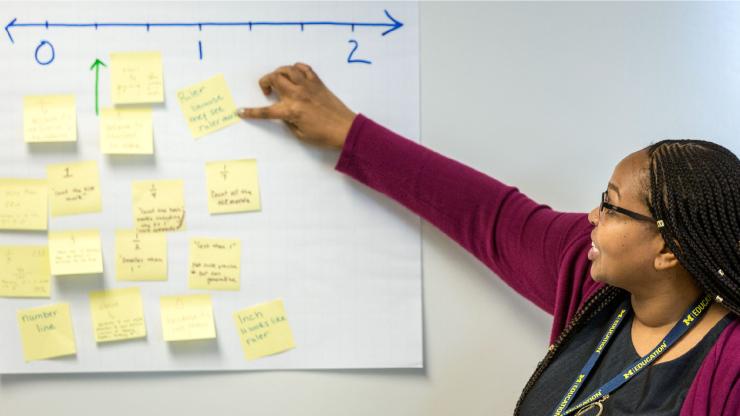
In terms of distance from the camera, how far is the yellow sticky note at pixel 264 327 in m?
1.39

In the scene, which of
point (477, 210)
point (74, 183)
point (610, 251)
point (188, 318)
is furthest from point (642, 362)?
point (74, 183)

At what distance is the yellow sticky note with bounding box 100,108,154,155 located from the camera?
1.36 metres

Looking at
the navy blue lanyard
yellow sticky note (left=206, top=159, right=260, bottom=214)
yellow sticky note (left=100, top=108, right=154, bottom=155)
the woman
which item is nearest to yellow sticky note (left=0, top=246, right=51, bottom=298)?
yellow sticky note (left=100, top=108, right=154, bottom=155)

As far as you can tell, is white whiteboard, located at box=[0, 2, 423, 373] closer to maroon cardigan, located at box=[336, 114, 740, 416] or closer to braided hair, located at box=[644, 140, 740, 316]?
maroon cardigan, located at box=[336, 114, 740, 416]

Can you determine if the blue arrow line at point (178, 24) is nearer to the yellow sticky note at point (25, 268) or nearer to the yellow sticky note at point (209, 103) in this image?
the yellow sticky note at point (209, 103)

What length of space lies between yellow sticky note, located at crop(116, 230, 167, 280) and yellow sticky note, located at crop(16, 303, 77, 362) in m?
0.15

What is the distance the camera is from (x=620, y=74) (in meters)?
1.41

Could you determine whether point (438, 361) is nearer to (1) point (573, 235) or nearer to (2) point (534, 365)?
(2) point (534, 365)

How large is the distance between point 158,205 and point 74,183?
17 centimetres

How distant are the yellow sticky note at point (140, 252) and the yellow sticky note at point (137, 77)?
0.27 m

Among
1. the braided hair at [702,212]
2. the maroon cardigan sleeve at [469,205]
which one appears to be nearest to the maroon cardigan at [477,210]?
the maroon cardigan sleeve at [469,205]

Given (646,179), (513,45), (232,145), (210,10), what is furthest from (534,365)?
(210,10)

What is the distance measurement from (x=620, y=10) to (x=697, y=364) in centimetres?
73

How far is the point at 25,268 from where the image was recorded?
4.54 ft
